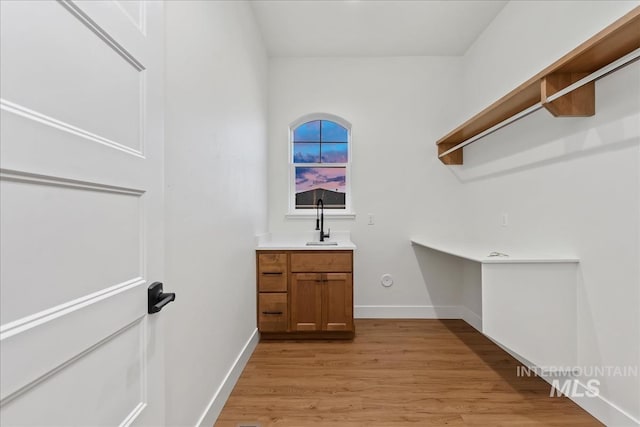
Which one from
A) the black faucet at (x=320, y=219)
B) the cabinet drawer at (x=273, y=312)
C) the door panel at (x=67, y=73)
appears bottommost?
the cabinet drawer at (x=273, y=312)

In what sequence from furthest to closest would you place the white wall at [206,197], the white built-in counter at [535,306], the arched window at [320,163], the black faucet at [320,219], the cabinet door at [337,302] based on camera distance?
the arched window at [320,163], the black faucet at [320,219], the cabinet door at [337,302], the white built-in counter at [535,306], the white wall at [206,197]

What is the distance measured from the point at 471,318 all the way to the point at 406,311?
67 cm

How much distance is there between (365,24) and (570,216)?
2362mm

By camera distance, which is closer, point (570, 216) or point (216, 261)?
point (216, 261)

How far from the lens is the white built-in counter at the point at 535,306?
191 centimetres

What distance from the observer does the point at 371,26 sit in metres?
3.02

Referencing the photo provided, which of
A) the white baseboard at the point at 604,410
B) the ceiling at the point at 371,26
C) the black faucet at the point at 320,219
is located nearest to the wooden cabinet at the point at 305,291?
the black faucet at the point at 320,219

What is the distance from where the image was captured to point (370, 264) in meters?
3.60

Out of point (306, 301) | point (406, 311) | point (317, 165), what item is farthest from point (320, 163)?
point (406, 311)

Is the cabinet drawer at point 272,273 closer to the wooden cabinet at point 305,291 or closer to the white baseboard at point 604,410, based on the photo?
the wooden cabinet at point 305,291

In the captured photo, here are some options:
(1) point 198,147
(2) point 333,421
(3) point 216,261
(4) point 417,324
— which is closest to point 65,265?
(1) point 198,147

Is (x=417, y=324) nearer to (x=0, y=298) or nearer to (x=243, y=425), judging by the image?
(x=243, y=425)

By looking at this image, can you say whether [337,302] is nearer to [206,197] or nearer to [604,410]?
[206,197]

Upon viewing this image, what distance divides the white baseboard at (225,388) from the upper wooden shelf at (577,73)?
254 centimetres
